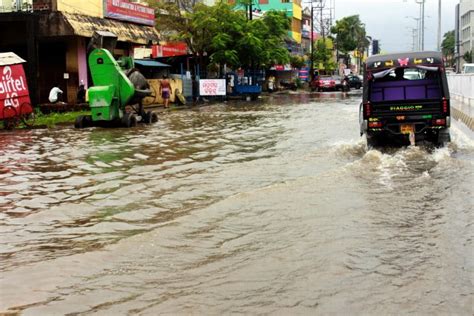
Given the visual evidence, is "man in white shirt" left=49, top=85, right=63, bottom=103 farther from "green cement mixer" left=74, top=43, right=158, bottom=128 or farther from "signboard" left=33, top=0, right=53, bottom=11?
"green cement mixer" left=74, top=43, right=158, bottom=128

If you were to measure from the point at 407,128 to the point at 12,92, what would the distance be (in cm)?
1387

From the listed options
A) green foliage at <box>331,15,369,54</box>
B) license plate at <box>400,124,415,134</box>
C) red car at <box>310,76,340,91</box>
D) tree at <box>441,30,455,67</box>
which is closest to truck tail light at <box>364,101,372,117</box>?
license plate at <box>400,124,415,134</box>

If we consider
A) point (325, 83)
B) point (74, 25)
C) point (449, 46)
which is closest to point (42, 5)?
point (74, 25)

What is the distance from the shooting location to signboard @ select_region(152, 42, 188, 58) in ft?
141

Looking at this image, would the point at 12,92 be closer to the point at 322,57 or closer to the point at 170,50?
the point at 170,50

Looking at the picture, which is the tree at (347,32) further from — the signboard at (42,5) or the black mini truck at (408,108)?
the black mini truck at (408,108)

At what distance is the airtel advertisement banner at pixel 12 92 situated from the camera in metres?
21.2

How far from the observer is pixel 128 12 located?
33594 mm

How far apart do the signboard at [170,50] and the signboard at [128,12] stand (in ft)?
21.1

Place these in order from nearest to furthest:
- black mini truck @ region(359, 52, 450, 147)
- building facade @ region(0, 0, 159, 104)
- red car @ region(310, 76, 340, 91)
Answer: black mini truck @ region(359, 52, 450, 147)
building facade @ region(0, 0, 159, 104)
red car @ region(310, 76, 340, 91)

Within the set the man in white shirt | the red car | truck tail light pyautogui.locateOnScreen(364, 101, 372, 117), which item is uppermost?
the red car

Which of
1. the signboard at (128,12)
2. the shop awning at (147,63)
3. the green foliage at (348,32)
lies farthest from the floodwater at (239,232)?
the green foliage at (348,32)

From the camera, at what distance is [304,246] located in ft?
22.2

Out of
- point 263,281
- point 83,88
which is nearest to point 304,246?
point 263,281
